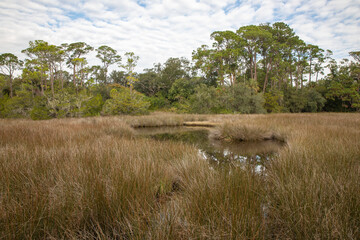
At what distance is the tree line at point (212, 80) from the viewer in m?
16.7

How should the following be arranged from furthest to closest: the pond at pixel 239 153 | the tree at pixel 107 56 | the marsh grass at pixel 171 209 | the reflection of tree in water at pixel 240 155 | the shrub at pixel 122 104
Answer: the tree at pixel 107 56
the shrub at pixel 122 104
the pond at pixel 239 153
the reflection of tree in water at pixel 240 155
the marsh grass at pixel 171 209

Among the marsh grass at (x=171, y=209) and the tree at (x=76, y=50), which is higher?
the tree at (x=76, y=50)

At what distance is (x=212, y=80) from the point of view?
30.3 metres

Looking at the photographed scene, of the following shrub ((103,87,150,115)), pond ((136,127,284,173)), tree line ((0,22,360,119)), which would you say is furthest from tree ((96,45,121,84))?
pond ((136,127,284,173))

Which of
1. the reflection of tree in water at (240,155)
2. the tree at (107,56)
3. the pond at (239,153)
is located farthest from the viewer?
the tree at (107,56)

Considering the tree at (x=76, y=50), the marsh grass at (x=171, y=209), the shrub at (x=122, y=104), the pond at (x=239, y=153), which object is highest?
the tree at (x=76, y=50)

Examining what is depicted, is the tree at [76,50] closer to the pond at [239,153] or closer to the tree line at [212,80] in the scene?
the tree line at [212,80]

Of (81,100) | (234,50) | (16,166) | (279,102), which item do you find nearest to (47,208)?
(16,166)

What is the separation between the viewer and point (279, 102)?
85.9ft

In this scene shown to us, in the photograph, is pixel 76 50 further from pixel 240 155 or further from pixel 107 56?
pixel 240 155

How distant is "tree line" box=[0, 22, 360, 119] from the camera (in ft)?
54.9

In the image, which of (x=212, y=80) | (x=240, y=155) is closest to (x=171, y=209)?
(x=240, y=155)

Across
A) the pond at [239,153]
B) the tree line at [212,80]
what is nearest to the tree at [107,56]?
the tree line at [212,80]

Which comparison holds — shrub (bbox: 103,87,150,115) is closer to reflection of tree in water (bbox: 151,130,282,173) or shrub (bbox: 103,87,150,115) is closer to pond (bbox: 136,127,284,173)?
pond (bbox: 136,127,284,173)
